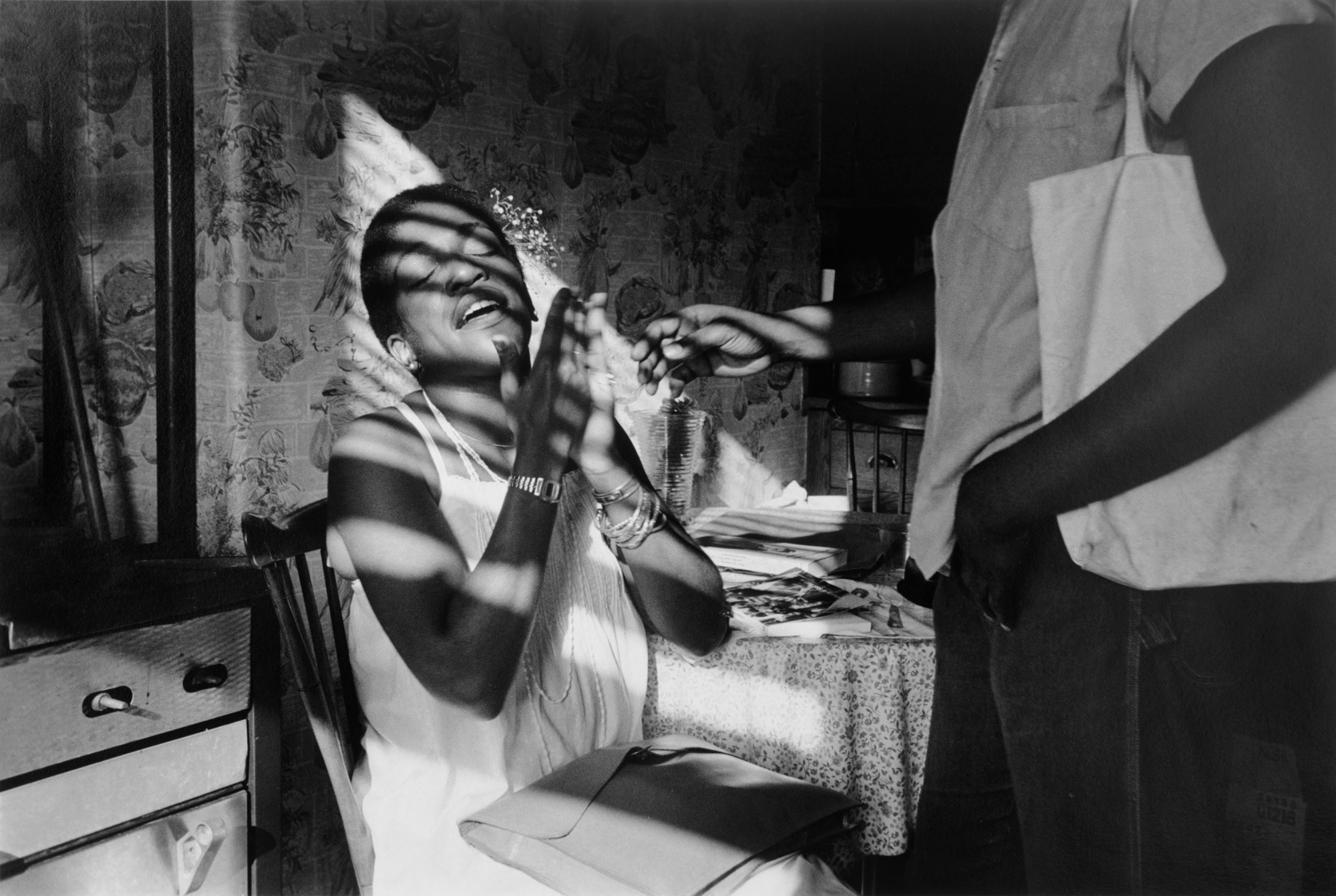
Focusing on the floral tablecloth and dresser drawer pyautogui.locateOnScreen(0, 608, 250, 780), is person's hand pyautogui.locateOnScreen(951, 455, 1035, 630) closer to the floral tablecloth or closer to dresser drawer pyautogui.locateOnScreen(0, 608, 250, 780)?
the floral tablecloth

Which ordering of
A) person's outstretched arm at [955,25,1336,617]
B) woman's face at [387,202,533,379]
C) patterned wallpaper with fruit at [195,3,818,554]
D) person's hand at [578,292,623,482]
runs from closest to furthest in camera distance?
person's outstretched arm at [955,25,1336,617] → person's hand at [578,292,623,482] → woman's face at [387,202,533,379] → patterned wallpaper with fruit at [195,3,818,554]

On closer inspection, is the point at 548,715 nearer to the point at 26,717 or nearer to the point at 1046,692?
the point at 26,717

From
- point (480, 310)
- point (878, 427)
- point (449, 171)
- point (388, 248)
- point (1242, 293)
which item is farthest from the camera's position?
point (878, 427)

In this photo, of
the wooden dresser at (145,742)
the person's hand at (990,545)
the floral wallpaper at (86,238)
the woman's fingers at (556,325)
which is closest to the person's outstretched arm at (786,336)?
the woman's fingers at (556,325)

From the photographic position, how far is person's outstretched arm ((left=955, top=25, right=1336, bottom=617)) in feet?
2.16

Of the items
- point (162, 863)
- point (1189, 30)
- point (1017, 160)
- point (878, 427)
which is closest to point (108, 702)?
point (162, 863)

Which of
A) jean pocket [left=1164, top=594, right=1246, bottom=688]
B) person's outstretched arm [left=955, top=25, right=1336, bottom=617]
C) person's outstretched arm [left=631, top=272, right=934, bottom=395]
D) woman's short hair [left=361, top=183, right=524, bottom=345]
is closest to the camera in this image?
person's outstretched arm [left=955, top=25, right=1336, bottom=617]

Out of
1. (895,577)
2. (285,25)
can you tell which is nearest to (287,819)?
(895,577)

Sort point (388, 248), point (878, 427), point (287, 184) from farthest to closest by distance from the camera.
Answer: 1. point (878, 427)
2. point (287, 184)
3. point (388, 248)

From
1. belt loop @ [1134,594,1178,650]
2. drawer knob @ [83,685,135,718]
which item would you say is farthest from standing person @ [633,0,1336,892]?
drawer knob @ [83,685,135,718]

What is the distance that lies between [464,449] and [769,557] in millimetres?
533

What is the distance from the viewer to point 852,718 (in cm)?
133

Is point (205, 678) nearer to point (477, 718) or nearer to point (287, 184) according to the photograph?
point (477, 718)

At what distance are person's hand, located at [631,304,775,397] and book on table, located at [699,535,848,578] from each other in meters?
0.33
